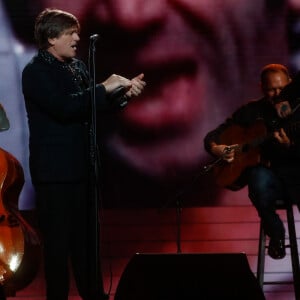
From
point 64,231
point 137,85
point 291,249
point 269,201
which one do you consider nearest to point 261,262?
point 291,249

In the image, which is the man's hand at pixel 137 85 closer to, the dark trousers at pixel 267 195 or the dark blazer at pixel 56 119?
the dark blazer at pixel 56 119

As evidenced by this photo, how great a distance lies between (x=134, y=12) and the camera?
18.0 ft

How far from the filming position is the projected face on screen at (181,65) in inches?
216

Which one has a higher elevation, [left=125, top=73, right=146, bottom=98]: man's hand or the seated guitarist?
[left=125, top=73, right=146, bottom=98]: man's hand

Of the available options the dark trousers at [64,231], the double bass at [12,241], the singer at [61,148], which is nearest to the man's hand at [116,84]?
the singer at [61,148]

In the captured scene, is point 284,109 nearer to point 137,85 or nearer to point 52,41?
point 137,85

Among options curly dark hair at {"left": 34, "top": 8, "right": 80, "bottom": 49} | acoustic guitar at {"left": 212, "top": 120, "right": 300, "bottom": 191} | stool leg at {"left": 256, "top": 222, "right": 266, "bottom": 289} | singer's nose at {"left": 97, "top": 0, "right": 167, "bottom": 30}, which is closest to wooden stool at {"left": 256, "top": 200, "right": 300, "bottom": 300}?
stool leg at {"left": 256, "top": 222, "right": 266, "bottom": 289}

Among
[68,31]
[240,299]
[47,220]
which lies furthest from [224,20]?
[240,299]

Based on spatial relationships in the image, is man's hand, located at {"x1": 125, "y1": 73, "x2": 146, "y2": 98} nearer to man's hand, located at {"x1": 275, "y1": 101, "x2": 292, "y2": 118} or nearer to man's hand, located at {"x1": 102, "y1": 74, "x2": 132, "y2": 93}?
man's hand, located at {"x1": 102, "y1": 74, "x2": 132, "y2": 93}

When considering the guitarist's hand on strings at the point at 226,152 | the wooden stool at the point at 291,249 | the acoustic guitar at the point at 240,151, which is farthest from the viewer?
the guitarist's hand on strings at the point at 226,152

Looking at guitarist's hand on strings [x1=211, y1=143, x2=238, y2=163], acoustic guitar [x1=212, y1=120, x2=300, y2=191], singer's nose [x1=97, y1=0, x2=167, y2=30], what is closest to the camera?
acoustic guitar [x1=212, y1=120, x2=300, y2=191]

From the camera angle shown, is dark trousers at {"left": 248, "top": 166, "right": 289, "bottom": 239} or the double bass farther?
dark trousers at {"left": 248, "top": 166, "right": 289, "bottom": 239}

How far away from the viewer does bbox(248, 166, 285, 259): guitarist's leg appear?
441cm

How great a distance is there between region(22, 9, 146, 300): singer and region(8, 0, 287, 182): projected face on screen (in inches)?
66.5
